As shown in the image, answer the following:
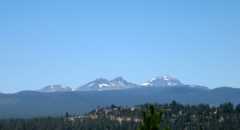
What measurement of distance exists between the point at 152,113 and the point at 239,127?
153m

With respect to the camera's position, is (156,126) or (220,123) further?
(220,123)

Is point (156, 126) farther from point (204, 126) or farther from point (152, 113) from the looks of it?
point (204, 126)

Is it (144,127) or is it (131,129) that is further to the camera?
(131,129)

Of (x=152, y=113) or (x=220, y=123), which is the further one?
(x=220, y=123)

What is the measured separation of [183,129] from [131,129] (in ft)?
61.7

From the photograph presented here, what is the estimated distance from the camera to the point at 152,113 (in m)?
33.1

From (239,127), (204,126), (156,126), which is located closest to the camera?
(156,126)

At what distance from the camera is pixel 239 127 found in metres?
180

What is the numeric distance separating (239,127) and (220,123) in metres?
15.4

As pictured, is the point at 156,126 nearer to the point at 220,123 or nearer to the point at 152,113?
the point at 152,113

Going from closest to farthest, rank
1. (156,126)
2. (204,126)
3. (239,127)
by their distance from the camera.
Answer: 1. (156,126)
2. (239,127)
3. (204,126)

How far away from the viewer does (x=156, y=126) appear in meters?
32.6

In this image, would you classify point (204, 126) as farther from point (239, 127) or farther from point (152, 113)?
point (152, 113)

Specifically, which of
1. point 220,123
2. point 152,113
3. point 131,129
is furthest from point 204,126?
point 152,113
